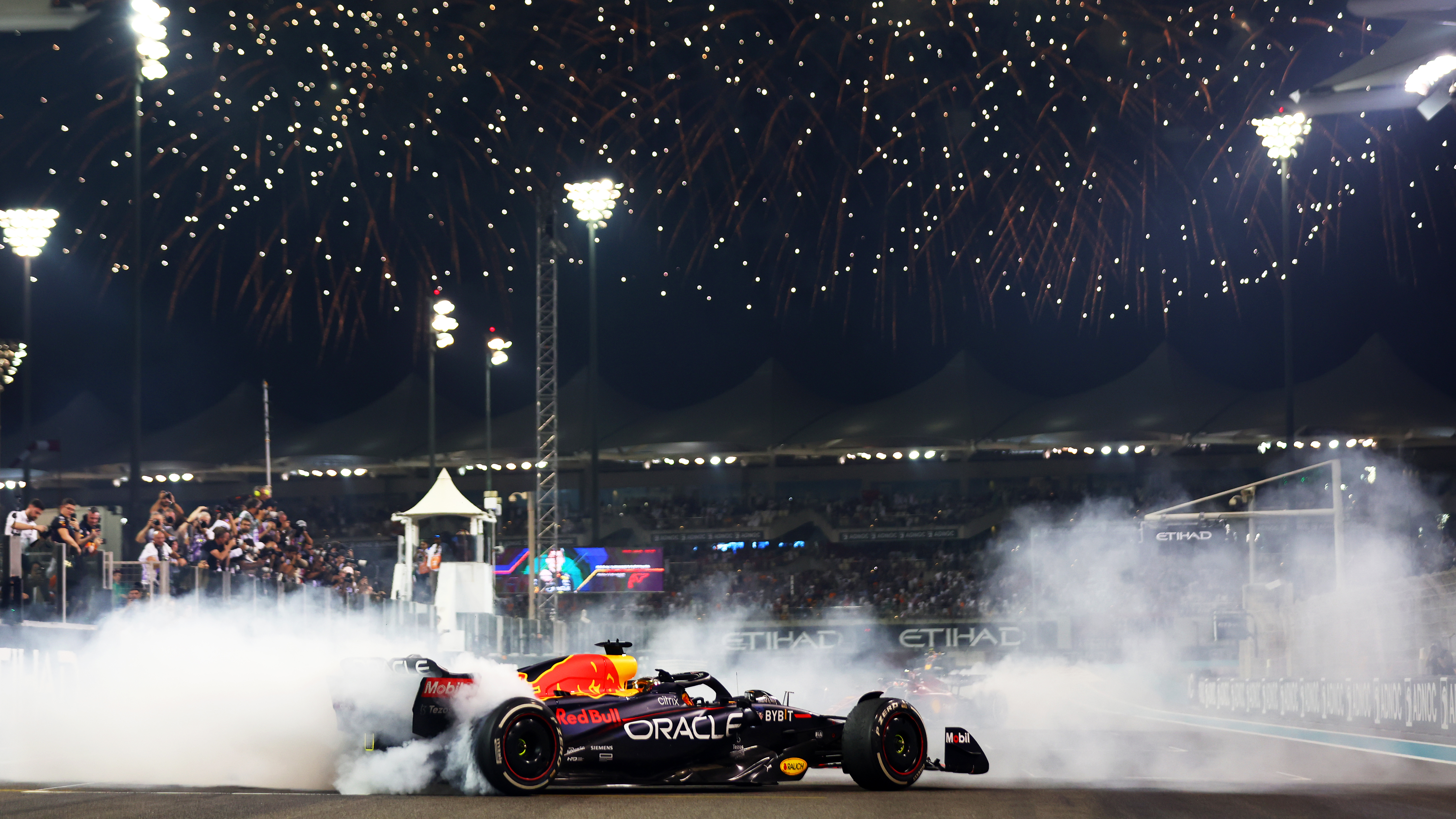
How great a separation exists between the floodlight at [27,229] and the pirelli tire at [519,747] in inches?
1027

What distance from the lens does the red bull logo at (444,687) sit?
11.1 meters

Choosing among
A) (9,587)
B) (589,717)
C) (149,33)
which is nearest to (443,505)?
(149,33)

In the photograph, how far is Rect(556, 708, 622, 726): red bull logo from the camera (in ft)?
36.9

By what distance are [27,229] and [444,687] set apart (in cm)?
2603

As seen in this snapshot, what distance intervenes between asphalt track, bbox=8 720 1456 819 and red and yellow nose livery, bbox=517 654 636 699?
2.72 feet

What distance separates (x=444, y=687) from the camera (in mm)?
11148

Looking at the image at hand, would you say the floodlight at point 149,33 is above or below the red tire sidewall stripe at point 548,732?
above

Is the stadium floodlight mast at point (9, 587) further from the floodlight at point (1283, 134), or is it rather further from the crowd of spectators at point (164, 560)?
the floodlight at point (1283, 134)

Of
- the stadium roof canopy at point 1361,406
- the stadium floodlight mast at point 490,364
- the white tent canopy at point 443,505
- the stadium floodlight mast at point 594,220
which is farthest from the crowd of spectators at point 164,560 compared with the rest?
the stadium roof canopy at point 1361,406

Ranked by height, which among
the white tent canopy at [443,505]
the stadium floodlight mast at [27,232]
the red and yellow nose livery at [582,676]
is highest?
the stadium floodlight mast at [27,232]

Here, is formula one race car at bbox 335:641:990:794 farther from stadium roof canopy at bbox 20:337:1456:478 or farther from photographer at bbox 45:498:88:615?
stadium roof canopy at bbox 20:337:1456:478

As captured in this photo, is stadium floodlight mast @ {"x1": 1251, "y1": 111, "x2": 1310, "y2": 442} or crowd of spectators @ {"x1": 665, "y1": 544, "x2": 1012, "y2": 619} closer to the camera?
stadium floodlight mast @ {"x1": 1251, "y1": 111, "x2": 1310, "y2": 442}

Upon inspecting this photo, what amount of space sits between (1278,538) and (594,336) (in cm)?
1829

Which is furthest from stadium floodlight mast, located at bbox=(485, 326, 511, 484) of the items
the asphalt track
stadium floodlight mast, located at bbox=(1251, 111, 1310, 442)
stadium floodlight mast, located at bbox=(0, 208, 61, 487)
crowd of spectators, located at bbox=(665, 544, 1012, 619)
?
the asphalt track
